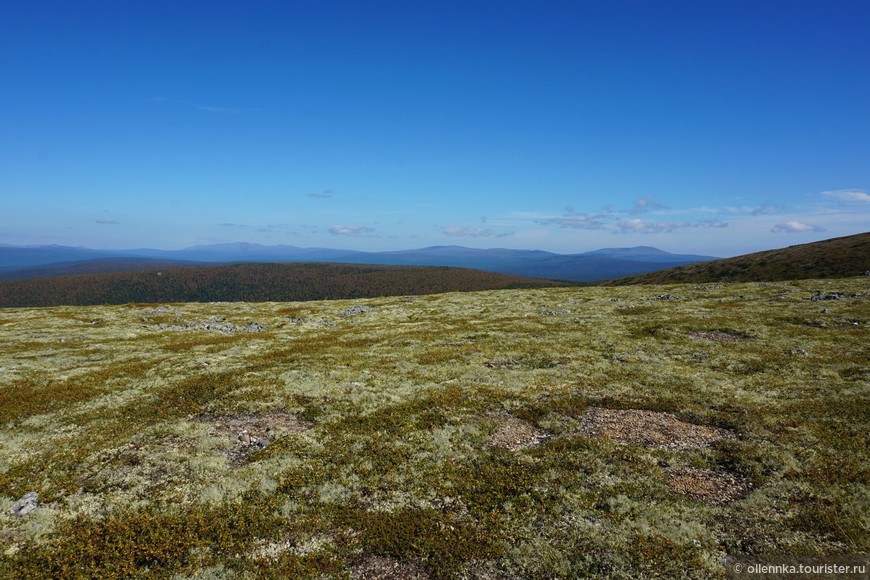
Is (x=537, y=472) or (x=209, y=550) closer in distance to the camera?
(x=209, y=550)

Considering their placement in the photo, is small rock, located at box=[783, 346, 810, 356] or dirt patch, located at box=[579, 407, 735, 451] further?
small rock, located at box=[783, 346, 810, 356]

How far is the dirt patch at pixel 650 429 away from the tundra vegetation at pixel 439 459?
132 millimetres

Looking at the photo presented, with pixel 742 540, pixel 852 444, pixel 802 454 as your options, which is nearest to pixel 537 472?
pixel 742 540

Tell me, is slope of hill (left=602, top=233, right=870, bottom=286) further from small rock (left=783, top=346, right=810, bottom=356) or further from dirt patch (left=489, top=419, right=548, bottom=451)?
dirt patch (left=489, top=419, right=548, bottom=451)

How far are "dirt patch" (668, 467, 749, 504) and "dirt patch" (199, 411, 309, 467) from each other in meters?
15.4

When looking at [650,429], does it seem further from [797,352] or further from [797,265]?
[797,265]

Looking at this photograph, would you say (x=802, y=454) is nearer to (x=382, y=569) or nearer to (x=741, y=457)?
(x=741, y=457)

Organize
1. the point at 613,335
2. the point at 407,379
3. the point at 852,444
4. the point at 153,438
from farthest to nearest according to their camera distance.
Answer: the point at 613,335 < the point at 407,379 < the point at 153,438 < the point at 852,444

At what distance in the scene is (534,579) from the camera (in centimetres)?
1027

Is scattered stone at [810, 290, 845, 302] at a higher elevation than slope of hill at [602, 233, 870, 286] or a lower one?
lower

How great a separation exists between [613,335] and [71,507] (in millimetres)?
37909

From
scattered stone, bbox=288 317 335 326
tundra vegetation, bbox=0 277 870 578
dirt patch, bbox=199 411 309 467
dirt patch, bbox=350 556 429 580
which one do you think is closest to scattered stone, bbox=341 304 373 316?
scattered stone, bbox=288 317 335 326

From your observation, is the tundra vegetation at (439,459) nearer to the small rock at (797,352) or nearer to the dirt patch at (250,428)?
the dirt patch at (250,428)

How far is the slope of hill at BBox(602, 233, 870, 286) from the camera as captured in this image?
140 metres
